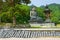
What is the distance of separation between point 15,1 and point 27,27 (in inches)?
52.1

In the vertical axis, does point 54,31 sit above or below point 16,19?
below

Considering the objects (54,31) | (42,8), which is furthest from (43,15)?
(54,31)

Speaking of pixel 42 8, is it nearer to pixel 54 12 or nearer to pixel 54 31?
pixel 54 12

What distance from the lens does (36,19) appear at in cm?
946

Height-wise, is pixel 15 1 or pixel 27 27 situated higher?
pixel 15 1

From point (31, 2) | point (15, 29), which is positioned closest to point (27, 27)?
point (15, 29)

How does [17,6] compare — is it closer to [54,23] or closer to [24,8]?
[24,8]

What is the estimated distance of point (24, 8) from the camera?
9.30 meters

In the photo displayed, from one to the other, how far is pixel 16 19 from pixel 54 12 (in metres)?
1.78

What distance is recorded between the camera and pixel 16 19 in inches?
368

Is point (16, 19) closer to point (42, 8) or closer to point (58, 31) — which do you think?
point (42, 8)

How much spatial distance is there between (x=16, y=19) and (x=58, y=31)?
2.00 m

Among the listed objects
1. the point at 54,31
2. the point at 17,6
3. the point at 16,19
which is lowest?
the point at 54,31

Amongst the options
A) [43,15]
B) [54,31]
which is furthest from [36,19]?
[54,31]
